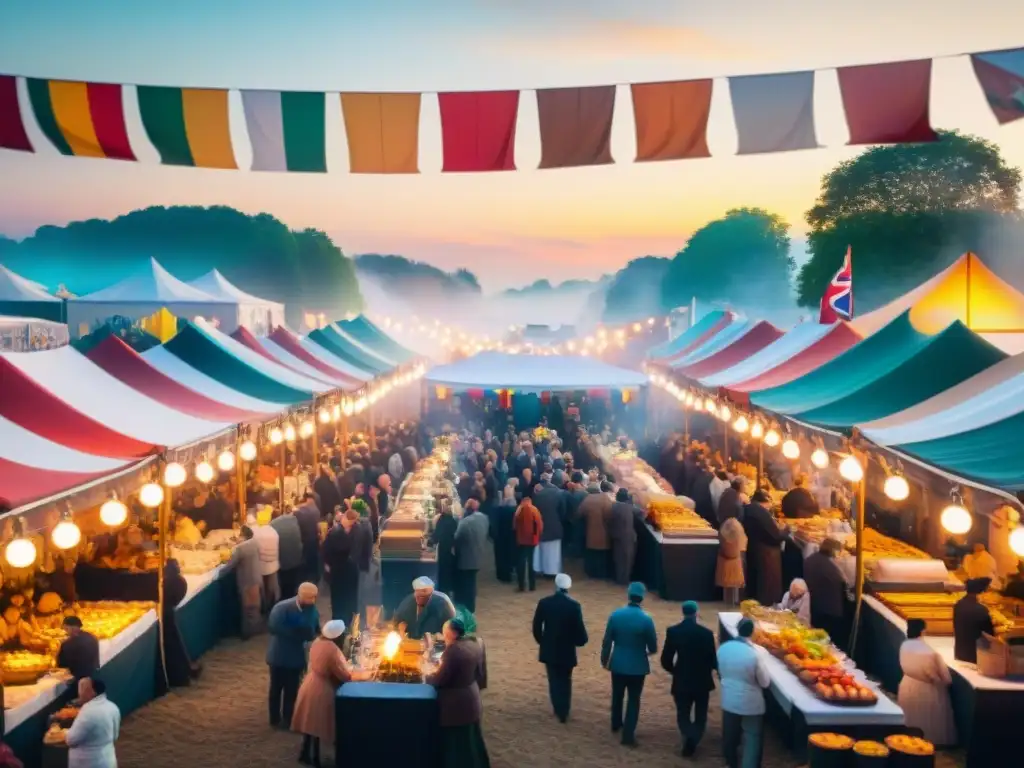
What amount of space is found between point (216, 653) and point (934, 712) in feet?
23.2

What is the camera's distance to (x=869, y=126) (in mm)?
10891

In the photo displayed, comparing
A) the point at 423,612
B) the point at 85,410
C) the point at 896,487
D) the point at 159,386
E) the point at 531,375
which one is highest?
the point at 531,375

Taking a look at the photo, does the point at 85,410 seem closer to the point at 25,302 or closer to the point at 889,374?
the point at 889,374

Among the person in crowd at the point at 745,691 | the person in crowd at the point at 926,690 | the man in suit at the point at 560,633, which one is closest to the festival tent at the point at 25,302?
the man in suit at the point at 560,633

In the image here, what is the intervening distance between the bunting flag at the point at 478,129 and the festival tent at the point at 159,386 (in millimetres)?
4118

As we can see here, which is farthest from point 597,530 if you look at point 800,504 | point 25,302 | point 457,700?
point 25,302

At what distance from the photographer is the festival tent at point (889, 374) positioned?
Answer: 10.1 m

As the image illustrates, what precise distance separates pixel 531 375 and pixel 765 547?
7.33 metres

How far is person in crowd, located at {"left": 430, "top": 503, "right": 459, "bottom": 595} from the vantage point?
11547mm

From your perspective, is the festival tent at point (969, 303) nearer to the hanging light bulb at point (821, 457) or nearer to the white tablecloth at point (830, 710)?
the hanging light bulb at point (821, 457)

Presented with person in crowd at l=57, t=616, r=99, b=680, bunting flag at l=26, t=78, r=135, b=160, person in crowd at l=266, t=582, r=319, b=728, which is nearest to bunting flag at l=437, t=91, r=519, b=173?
bunting flag at l=26, t=78, r=135, b=160

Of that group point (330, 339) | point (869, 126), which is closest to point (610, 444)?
point (330, 339)

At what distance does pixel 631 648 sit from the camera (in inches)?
309

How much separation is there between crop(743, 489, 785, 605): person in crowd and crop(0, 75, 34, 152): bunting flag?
10163 mm
